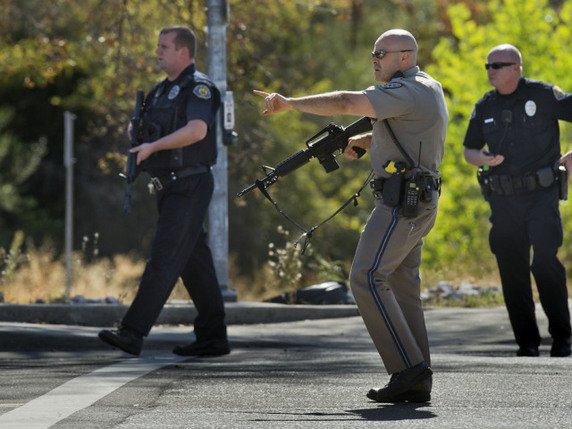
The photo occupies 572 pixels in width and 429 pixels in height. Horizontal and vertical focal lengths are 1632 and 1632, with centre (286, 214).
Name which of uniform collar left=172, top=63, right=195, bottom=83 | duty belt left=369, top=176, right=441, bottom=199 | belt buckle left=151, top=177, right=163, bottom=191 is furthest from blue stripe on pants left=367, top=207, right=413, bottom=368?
uniform collar left=172, top=63, right=195, bottom=83

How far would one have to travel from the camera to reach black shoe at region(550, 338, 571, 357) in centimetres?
1066

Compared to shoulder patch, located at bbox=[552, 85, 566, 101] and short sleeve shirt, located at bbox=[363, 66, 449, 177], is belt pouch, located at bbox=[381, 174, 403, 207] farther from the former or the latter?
shoulder patch, located at bbox=[552, 85, 566, 101]

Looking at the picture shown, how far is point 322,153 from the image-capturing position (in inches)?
321

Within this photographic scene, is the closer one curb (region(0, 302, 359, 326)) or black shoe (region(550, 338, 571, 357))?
black shoe (region(550, 338, 571, 357))

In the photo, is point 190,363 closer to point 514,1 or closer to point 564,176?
point 564,176

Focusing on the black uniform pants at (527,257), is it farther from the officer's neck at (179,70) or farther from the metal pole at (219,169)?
the metal pole at (219,169)

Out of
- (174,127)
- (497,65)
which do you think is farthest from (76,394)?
(497,65)

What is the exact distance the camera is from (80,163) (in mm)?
30969

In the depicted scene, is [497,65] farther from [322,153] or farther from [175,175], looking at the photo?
[322,153]

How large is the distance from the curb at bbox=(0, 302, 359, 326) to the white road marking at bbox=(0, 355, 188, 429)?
271cm

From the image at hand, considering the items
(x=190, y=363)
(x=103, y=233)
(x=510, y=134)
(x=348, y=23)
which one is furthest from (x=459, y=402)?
(x=348, y=23)

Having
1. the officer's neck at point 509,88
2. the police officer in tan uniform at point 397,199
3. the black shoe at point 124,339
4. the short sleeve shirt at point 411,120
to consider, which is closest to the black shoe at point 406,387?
the police officer in tan uniform at point 397,199

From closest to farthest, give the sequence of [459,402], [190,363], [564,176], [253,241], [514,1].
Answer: [459,402] < [190,363] < [564,176] < [514,1] < [253,241]

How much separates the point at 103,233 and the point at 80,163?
4.88ft
